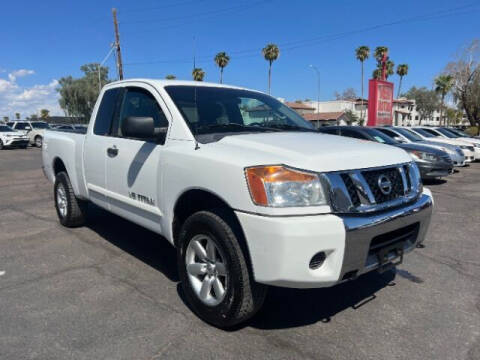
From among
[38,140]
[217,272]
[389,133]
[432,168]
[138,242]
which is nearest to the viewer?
[217,272]

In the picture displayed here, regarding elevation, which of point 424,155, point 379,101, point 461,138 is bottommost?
point 461,138

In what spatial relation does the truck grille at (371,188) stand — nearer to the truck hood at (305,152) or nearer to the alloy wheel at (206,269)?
the truck hood at (305,152)

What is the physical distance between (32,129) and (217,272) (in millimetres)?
29127

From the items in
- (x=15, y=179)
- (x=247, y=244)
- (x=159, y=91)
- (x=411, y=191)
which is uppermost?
(x=159, y=91)

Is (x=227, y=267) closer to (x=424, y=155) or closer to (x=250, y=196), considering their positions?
(x=250, y=196)

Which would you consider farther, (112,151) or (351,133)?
(351,133)

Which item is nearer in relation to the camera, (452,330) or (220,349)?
(220,349)

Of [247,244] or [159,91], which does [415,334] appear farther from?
[159,91]

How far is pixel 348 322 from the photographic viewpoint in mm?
3035

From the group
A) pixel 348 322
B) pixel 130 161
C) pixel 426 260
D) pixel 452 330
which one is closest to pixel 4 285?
pixel 130 161

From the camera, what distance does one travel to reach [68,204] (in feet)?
17.7

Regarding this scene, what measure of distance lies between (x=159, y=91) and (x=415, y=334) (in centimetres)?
289

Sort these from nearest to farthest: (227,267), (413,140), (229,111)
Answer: (227,267) < (229,111) < (413,140)

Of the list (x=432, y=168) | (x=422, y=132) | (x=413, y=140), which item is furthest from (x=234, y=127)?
(x=422, y=132)
